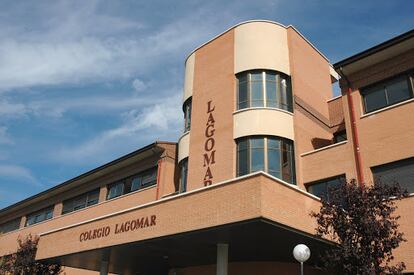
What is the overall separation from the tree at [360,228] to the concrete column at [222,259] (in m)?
3.48

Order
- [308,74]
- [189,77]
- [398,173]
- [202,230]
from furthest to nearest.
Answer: [189,77] < [308,74] < [398,173] < [202,230]

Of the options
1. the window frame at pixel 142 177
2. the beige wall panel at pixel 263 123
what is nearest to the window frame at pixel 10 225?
the window frame at pixel 142 177

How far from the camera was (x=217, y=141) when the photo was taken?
23125 millimetres

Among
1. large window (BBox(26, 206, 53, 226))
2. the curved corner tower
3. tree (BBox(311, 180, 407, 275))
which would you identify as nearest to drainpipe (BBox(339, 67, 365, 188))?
the curved corner tower

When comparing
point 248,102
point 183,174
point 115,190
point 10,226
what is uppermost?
point 248,102

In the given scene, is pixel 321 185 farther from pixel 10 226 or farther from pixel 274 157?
pixel 10 226

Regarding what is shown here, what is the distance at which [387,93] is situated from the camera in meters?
20.4

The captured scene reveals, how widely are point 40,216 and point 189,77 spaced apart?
22380 mm

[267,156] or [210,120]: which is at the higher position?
[210,120]

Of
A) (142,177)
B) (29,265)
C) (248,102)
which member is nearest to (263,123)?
(248,102)

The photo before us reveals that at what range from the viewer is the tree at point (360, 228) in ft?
46.8

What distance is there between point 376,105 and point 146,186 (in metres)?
15.3

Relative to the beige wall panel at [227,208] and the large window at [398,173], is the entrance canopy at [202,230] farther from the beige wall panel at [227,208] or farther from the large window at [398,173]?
the large window at [398,173]

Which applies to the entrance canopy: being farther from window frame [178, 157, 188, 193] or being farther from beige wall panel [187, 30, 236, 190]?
beige wall panel [187, 30, 236, 190]
